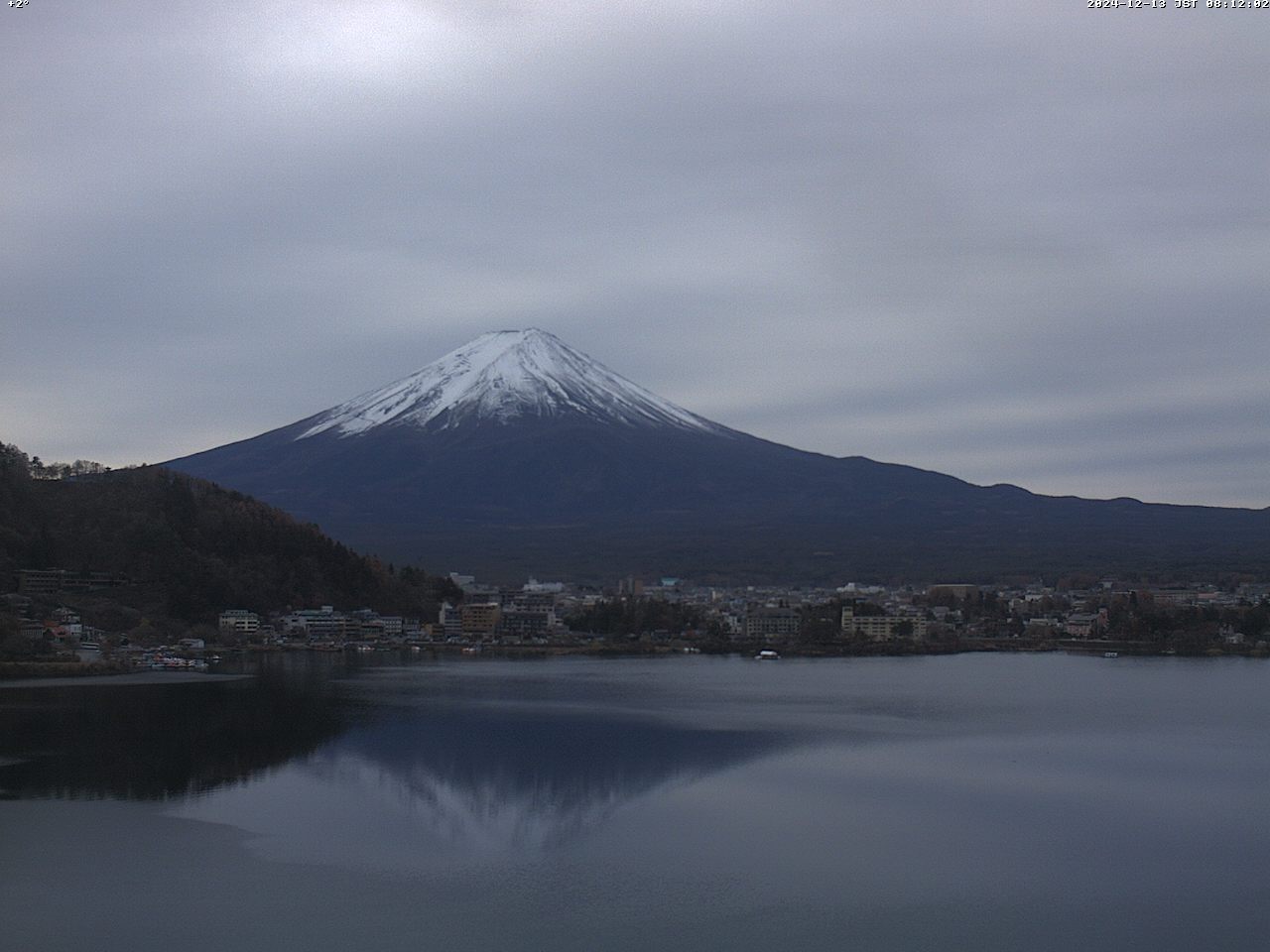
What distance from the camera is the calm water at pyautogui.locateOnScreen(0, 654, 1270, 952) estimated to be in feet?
20.7

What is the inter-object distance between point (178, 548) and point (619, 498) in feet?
110

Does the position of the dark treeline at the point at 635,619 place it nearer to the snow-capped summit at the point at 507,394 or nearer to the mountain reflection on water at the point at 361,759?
the mountain reflection on water at the point at 361,759

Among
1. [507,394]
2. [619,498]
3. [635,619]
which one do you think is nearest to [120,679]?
[635,619]

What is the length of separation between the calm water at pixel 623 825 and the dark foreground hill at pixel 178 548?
11.3 meters

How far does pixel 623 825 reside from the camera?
8523 mm

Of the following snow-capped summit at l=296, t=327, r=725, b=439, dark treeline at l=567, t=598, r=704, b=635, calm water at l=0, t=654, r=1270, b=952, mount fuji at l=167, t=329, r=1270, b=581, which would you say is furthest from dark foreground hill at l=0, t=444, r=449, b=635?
snow-capped summit at l=296, t=327, r=725, b=439

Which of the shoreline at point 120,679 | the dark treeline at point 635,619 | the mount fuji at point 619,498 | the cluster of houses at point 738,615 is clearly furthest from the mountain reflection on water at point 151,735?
the mount fuji at point 619,498

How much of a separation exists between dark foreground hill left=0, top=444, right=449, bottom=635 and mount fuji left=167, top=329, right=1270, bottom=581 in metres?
13.4

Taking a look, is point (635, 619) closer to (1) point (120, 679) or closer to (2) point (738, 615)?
(2) point (738, 615)

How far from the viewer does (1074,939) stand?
6176 millimetres

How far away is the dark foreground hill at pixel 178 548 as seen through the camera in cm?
2627

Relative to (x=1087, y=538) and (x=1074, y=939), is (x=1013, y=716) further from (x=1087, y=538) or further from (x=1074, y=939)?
(x=1087, y=538)

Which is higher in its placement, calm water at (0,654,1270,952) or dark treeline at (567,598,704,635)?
dark treeline at (567,598,704,635)

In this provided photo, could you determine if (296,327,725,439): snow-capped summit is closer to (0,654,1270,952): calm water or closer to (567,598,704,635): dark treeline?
(567,598,704,635): dark treeline
